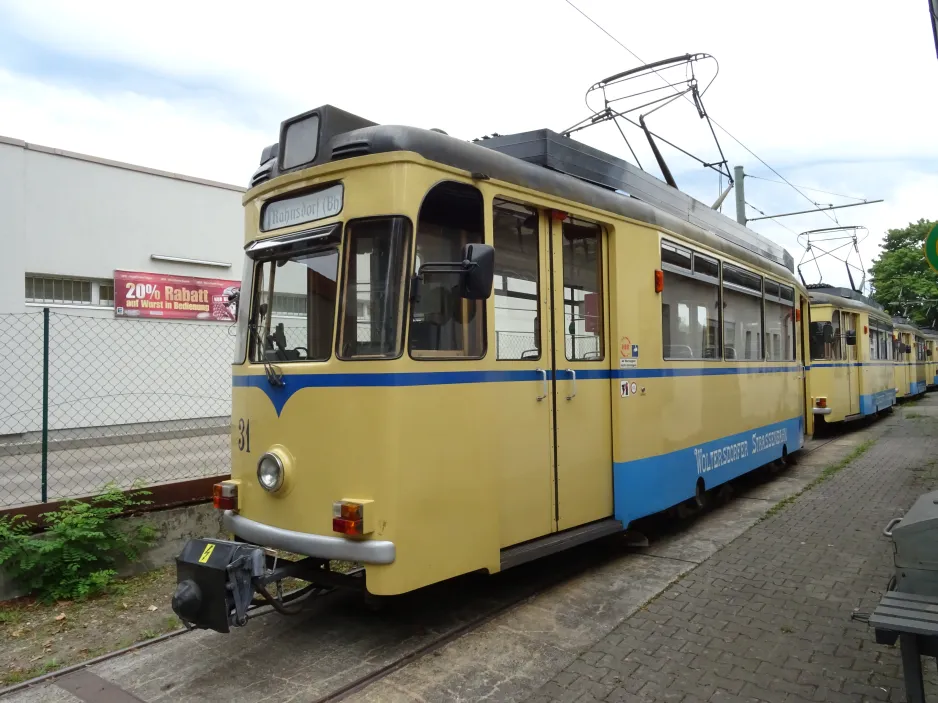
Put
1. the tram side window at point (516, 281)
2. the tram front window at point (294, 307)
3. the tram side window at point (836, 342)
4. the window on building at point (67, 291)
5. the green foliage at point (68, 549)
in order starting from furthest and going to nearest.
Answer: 1. the tram side window at point (836, 342)
2. the window on building at point (67, 291)
3. the green foliage at point (68, 549)
4. the tram side window at point (516, 281)
5. the tram front window at point (294, 307)

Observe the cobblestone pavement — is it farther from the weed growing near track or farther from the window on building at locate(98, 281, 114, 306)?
the window on building at locate(98, 281, 114, 306)

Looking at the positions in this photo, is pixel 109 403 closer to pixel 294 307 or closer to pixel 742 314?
pixel 294 307

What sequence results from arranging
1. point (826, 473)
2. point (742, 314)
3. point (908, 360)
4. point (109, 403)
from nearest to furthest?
point (742, 314) < point (826, 473) < point (109, 403) < point (908, 360)

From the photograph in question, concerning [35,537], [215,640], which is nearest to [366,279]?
[215,640]

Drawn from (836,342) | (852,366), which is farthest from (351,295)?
(852,366)

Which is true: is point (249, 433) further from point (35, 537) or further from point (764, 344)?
point (764, 344)

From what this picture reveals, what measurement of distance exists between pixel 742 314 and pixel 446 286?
528cm

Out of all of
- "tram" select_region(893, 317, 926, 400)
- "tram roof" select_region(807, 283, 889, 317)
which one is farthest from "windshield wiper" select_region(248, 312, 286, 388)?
"tram" select_region(893, 317, 926, 400)

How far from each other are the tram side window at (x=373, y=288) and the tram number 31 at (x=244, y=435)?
3.14ft

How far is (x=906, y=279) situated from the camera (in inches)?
1575

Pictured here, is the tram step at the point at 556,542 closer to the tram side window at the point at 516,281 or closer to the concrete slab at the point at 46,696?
the tram side window at the point at 516,281

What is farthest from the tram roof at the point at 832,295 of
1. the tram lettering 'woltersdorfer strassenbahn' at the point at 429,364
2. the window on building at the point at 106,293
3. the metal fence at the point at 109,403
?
the window on building at the point at 106,293

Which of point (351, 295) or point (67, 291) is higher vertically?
point (67, 291)

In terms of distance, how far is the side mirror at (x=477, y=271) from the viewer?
4.01 meters
